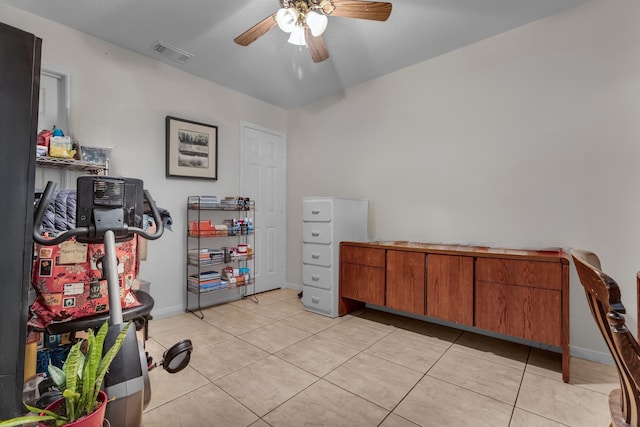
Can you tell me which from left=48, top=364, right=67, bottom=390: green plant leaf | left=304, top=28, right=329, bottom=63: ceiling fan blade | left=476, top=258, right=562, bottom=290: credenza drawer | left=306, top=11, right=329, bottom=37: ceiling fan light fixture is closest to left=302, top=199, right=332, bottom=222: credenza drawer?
left=304, top=28, right=329, bottom=63: ceiling fan blade

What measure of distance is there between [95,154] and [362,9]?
242 cm

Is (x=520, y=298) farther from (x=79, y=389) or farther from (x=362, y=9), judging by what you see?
(x=79, y=389)

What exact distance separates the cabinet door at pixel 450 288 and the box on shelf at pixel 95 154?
2.94 m

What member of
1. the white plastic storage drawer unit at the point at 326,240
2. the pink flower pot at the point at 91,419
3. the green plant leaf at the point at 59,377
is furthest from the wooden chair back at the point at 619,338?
the white plastic storage drawer unit at the point at 326,240

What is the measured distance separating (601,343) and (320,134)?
3406mm

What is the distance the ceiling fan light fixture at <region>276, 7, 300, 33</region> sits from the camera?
6.06 ft

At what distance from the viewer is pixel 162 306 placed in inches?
120

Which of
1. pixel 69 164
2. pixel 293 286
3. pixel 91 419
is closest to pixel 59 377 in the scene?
pixel 91 419

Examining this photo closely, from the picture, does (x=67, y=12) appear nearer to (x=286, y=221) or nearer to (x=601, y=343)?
(x=286, y=221)

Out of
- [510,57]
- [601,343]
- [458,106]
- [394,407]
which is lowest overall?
[394,407]

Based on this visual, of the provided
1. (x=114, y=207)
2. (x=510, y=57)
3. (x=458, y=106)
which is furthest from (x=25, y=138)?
(x=510, y=57)

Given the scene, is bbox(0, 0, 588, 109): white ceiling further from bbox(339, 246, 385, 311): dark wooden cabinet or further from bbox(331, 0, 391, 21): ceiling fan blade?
bbox(339, 246, 385, 311): dark wooden cabinet

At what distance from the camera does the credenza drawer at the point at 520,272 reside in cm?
192

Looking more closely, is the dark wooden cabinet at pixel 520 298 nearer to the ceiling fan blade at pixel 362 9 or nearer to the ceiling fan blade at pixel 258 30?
the ceiling fan blade at pixel 362 9
